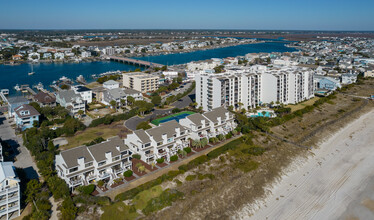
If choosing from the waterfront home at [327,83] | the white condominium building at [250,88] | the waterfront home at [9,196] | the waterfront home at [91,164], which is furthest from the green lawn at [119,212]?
the waterfront home at [327,83]

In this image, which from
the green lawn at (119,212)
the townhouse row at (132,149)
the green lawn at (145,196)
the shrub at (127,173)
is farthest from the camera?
the shrub at (127,173)

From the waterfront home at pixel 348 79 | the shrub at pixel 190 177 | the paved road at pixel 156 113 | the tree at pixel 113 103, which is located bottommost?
the shrub at pixel 190 177

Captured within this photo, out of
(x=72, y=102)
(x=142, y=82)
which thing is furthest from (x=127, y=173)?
(x=142, y=82)

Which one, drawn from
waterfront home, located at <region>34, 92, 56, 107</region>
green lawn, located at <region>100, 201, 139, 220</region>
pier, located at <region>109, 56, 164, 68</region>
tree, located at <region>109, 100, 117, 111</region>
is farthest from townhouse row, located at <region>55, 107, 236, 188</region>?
pier, located at <region>109, 56, 164, 68</region>

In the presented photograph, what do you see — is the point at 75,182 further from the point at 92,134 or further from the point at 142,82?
the point at 142,82

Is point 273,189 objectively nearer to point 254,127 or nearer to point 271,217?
point 271,217

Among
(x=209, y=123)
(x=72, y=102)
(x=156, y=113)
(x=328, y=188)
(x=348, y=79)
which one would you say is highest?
(x=348, y=79)

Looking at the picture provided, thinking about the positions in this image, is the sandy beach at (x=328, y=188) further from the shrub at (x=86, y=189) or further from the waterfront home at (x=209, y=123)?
the shrub at (x=86, y=189)
